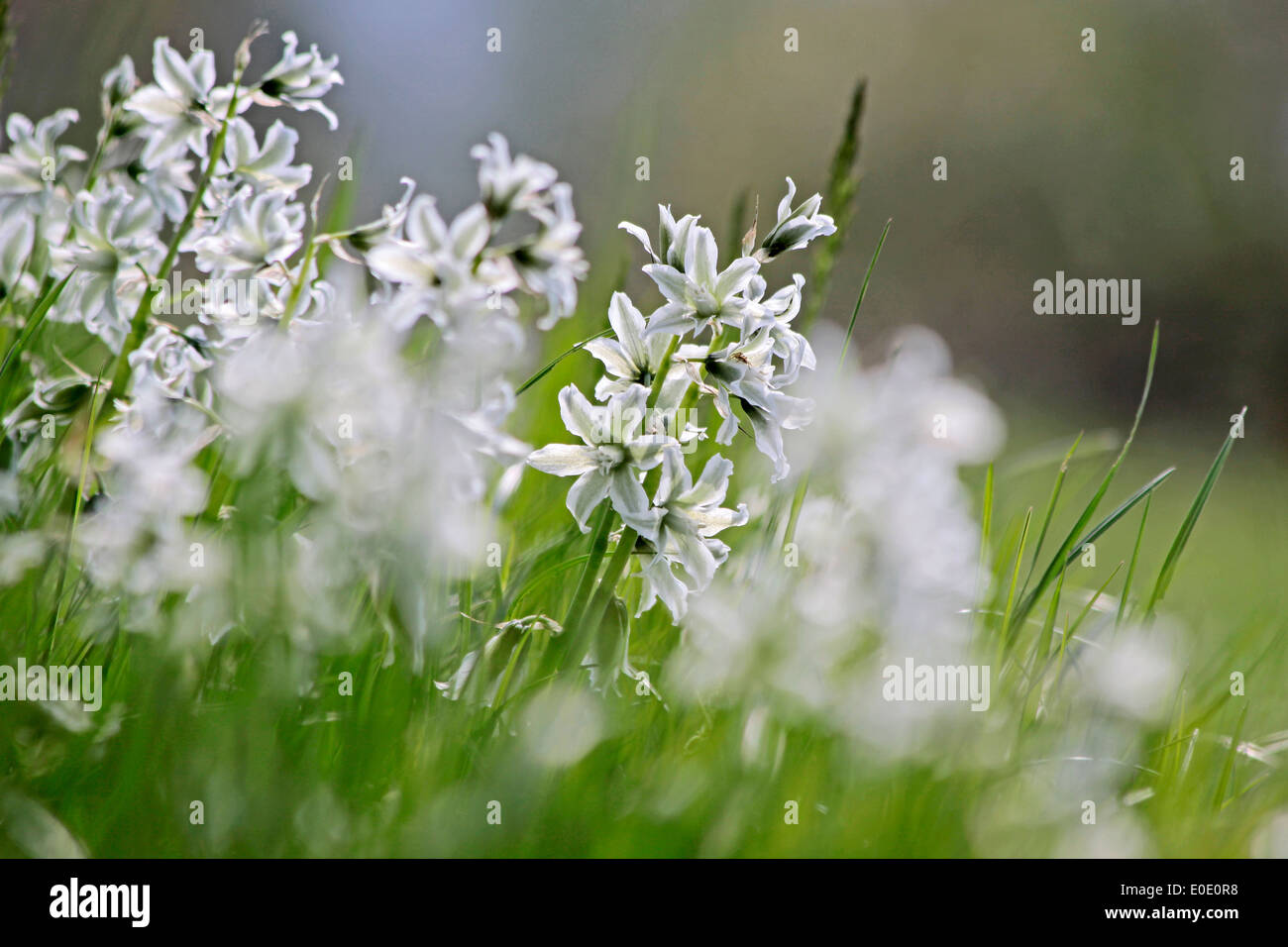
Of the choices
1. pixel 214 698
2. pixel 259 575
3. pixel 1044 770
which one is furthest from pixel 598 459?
pixel 1044 770

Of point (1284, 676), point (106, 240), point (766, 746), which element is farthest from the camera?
point (1284, 676)

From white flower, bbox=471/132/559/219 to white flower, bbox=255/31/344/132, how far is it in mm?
486

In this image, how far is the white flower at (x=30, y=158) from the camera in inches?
69.6

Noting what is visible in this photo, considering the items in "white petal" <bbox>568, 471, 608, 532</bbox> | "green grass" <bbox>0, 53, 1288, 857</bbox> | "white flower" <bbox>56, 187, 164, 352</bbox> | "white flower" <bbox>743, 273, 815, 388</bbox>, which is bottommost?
"green grass" <bbox>0, 53, 1288, 857</bbox>

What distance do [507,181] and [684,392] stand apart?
0.35 meters

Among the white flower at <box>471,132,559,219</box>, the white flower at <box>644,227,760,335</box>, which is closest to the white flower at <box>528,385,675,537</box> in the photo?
the white flower at <box>644,227,760,335</box>

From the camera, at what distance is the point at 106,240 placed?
1636 mm

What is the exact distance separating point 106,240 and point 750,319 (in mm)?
1026

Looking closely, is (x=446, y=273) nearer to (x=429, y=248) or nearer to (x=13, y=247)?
(x=429, y=248)

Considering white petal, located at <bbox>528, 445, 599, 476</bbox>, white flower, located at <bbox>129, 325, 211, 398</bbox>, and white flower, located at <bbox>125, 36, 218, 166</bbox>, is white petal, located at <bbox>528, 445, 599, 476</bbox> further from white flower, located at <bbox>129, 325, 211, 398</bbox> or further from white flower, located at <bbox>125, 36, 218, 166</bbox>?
white flower, located at <bbox>125, 36, 218, 166</bbox>

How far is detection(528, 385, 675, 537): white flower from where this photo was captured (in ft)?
4.24

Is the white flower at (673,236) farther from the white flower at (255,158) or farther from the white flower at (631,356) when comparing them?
the white flower at (255,158)

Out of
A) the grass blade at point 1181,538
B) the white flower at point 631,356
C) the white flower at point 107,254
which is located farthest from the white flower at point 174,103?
the grass blade at point 1181,538
